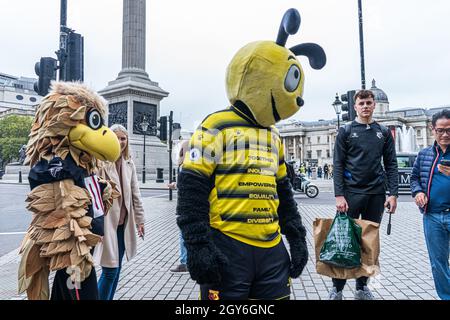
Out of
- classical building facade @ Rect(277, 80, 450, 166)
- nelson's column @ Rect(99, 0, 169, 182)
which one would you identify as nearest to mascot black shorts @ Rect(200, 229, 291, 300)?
nelson's column @ Rect(99, 0, 169, 182)

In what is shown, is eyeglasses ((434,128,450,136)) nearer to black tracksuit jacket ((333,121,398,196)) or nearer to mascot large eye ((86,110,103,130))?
black tracksuit jacket ((333,121,398,196))

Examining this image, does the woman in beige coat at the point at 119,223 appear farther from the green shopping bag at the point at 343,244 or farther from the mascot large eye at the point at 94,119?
the green shopping bag at the point at 343,244

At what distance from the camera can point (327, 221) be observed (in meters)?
3.52

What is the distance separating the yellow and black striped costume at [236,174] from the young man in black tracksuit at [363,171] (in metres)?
1.90

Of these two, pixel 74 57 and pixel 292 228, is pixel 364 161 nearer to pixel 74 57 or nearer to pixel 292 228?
pixel 292 228

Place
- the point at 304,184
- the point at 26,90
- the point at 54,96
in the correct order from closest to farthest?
the point at 54,96
the point at 304,184
the point at 26,90

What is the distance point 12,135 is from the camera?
67250 mm

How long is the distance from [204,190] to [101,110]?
117 cm

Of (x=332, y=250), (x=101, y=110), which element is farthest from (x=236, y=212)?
(x=332, y=250)

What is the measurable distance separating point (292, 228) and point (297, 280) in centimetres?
265

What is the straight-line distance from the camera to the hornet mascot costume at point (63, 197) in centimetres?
207

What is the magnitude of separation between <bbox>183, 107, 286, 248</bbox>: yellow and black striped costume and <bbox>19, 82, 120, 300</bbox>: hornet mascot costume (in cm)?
79

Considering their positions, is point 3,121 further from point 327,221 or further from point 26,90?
point 327,221

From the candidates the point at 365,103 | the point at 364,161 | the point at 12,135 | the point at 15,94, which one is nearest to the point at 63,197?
the point at 364,161
